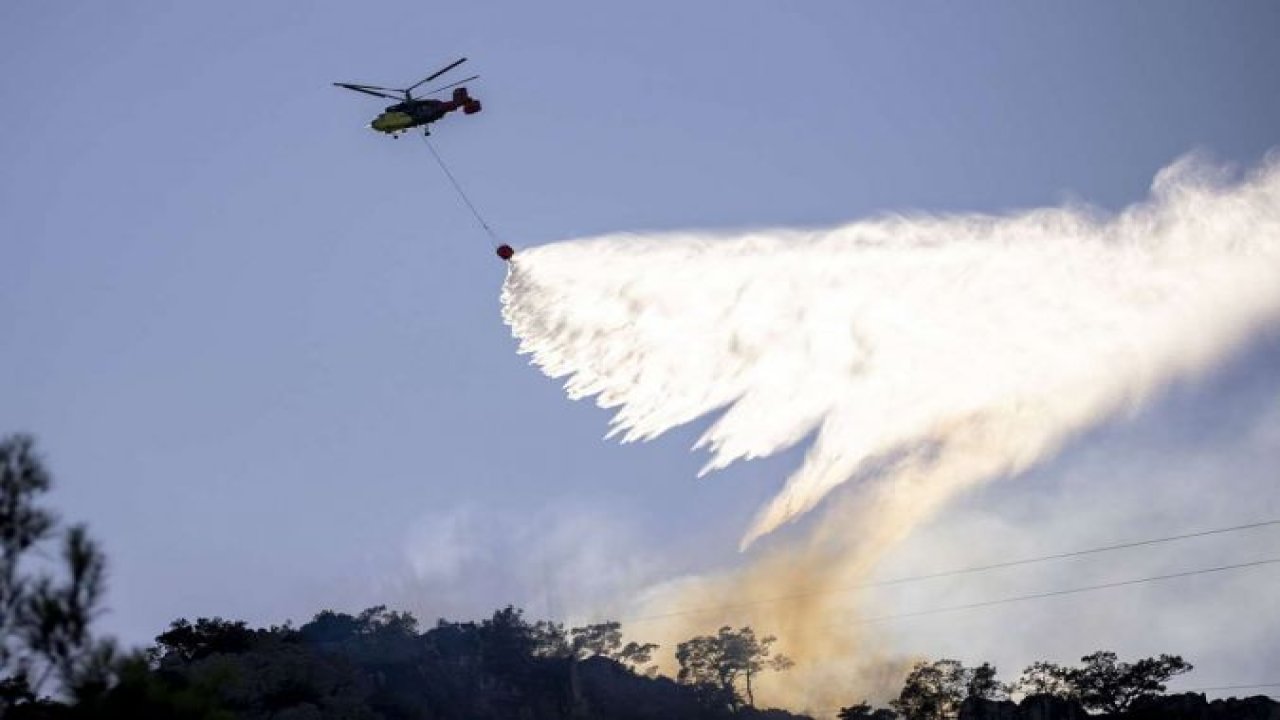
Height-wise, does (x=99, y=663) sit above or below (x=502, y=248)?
below

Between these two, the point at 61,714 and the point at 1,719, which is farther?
the point at 1,719

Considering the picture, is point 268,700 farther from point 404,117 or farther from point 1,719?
point 1,719

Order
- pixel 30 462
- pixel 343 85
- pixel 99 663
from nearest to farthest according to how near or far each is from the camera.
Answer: pixel 99 663 → pixel 30 462 → pixel 343 85

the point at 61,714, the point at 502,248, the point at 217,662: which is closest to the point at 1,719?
the point at 61,714

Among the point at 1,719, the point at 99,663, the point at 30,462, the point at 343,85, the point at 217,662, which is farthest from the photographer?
the point at 217,662

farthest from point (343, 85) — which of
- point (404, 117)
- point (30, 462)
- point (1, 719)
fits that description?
point (30, 462)

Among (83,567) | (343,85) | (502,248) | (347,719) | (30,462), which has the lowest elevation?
(83,567)

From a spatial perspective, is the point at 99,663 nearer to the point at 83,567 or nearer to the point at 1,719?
the point at 83,567
